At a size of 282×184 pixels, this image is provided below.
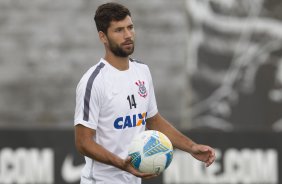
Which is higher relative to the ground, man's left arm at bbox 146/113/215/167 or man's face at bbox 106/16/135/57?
man's face at bbox 106/16/135/57

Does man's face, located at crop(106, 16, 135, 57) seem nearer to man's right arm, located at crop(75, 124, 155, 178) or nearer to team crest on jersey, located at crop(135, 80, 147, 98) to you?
team crest on jersey, located at crop(135, 80, 147, 98)

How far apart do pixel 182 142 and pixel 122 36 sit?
939 mm

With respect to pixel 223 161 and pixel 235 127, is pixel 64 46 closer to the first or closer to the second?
pixel 235 127

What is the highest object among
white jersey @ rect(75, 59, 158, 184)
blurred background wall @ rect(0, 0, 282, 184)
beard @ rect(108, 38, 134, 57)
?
blurred background wall @ rect(0, 0, 282, 184)

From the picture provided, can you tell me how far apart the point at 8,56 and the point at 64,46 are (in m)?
0.90

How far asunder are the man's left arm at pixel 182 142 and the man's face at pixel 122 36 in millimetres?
727

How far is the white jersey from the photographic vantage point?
570cm

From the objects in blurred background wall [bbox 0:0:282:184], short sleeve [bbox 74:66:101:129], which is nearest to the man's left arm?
short sleeve [bbox 74:66:101:129]

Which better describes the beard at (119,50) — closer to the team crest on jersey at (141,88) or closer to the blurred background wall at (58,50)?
the team crest on jersey at (141,88)

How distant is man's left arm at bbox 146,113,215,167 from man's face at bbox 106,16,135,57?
73 cm

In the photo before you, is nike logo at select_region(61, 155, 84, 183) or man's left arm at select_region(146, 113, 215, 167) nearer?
man's left arm at select_region(146, 113, 215, 167)

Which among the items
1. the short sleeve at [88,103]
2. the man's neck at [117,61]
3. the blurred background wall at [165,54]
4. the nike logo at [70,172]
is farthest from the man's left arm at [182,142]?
the blurred background wall at [165,54]

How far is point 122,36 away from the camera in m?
5.71

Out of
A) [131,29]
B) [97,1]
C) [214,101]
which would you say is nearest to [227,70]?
[214,101]
